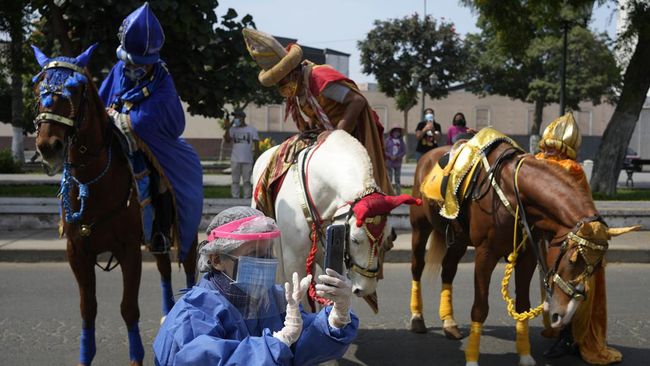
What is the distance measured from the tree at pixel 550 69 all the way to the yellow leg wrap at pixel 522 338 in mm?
33894

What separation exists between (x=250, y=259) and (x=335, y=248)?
85 centimetres

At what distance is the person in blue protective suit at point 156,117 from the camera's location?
5035 mm

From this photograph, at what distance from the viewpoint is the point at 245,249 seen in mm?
2689

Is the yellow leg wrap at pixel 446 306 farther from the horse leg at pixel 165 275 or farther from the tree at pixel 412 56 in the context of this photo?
the tree at pixel 412 56

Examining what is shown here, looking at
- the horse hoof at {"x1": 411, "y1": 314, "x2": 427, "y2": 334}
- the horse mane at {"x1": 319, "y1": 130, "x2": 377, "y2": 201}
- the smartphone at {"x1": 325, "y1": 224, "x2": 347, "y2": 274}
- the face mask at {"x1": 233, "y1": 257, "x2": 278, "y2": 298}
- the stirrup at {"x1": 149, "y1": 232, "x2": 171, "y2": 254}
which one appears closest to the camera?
the face mask at {"x1": 233, "y1": 257, "x2": 278, "y2": 298}

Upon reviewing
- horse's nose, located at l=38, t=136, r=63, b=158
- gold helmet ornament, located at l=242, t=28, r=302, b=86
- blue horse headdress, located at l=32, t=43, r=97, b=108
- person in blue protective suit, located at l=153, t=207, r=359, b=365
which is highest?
gold helmet ornament, located at l=242, t=28, r=302, b=86

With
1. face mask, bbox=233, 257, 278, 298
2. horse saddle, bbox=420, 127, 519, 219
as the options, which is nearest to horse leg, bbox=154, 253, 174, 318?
horse saddle, bbox=420, 127, 519, 219

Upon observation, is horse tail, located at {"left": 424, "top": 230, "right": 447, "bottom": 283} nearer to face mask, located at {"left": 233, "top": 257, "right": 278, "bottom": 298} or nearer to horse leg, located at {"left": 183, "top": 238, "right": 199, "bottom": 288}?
horse leg, located at {"left": 183, "top": 238, "right": 199, "bottom": 288}

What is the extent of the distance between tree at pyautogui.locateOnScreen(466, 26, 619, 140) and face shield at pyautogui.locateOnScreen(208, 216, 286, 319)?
120ft

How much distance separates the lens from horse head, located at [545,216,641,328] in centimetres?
431

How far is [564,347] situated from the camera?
557cm

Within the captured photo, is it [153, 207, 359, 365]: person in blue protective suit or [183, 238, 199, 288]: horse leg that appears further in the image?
[183, 238, 199, 288]: horse leg

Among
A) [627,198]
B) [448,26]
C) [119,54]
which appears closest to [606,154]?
[627,198]

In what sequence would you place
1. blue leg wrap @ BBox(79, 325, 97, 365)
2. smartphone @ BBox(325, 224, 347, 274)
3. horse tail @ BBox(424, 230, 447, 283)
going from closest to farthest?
smartphone @ BBox(325, 224, 347, 274), blue leg wrap @ BBox(79, 325, 97, 365), horse tail @ BBox(424, 230, 447, 283)
